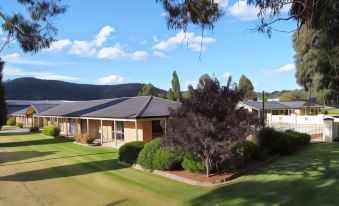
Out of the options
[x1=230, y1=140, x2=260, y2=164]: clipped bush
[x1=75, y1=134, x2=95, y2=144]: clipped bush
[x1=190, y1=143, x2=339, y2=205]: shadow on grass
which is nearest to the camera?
[x1=190, y1=143, x2=339, y2=205]: shadow on grass

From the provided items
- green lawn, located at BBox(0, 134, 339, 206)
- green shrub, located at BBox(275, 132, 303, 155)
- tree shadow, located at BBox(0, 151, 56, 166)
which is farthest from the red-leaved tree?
tree shadow, located at BBox(0, 151, 56, 166)

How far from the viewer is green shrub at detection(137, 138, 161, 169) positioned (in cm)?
1838

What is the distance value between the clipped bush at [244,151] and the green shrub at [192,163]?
1.47 meters

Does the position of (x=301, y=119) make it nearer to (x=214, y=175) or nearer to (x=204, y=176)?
(x=214, y=175)

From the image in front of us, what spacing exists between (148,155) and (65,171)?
4.83 m

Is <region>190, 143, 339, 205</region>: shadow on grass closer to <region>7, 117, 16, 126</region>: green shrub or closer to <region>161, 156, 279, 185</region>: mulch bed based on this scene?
<region>161, 156, 279, 185</region>: mulch bed

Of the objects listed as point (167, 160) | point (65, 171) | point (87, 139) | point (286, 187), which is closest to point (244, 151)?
point (167, 160)

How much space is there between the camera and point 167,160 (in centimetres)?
1747

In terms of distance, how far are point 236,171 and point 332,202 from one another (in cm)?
566

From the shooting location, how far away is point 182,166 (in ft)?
57.9

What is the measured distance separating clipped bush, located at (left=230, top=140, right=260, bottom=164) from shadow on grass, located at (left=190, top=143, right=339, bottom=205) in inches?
43.6

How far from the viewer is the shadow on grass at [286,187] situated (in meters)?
11.9

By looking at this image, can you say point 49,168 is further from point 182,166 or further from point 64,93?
point 64,93

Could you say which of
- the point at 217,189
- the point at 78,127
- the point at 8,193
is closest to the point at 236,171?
the point at 217,189
